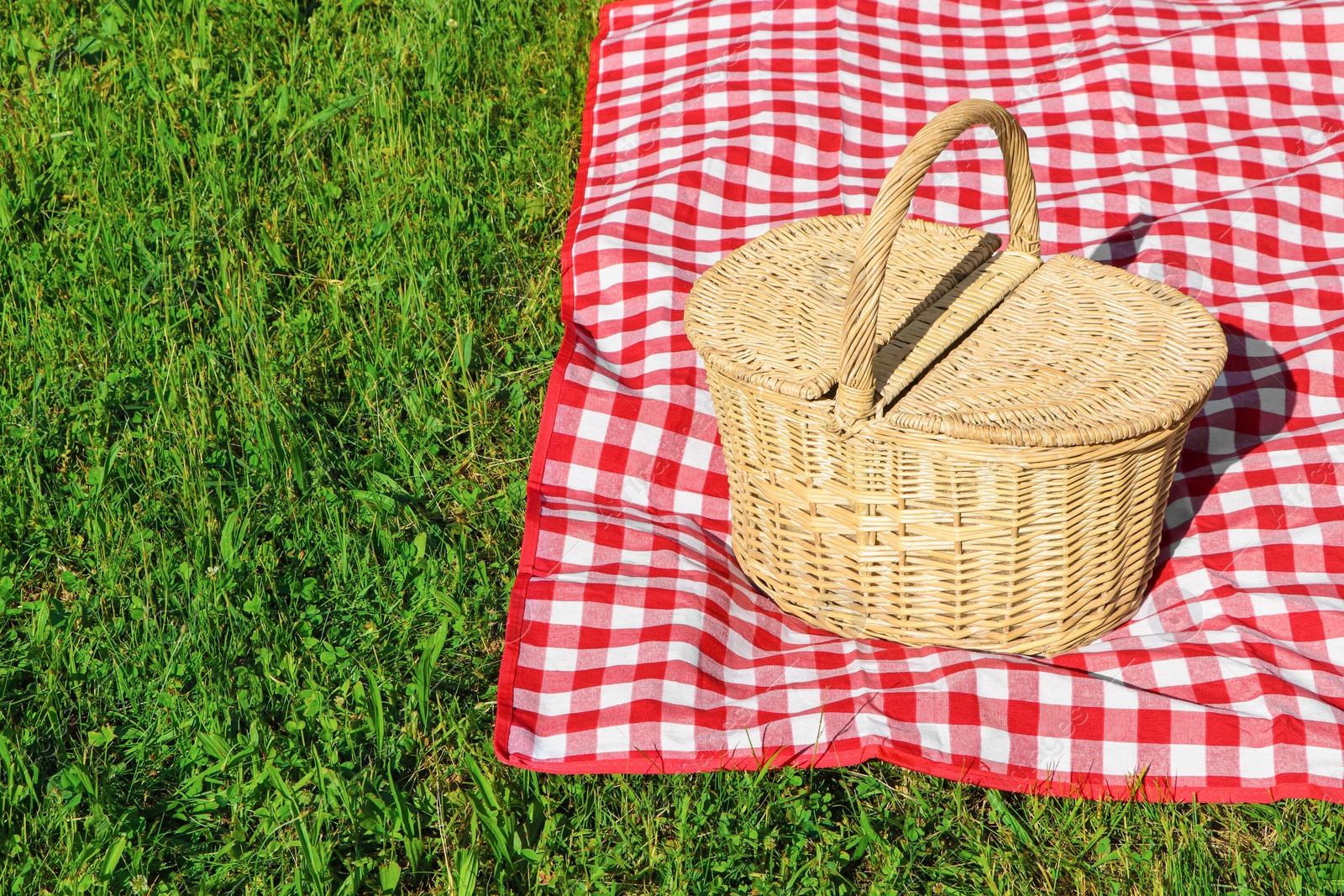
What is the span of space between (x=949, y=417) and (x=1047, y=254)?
1.40 m

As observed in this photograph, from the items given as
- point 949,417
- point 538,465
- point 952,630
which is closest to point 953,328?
point 949,417

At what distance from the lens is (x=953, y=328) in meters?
1.98

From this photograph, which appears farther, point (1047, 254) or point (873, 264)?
point (1047, 254)

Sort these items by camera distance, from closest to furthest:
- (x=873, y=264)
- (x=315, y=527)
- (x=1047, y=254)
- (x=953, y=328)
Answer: (x=873, y=264)
(x=953, y=328)
(x=315, y=527)
(x=1047, y=254)

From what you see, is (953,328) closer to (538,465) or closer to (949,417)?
(949,417)

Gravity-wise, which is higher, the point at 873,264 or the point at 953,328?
the point at 873,264

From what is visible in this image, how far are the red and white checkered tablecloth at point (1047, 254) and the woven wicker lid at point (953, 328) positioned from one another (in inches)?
19.3

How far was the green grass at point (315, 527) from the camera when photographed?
5.58 ft

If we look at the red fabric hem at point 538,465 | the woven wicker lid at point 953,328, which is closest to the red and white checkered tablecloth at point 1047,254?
the red fabric hem at point 538,465

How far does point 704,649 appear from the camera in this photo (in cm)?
205

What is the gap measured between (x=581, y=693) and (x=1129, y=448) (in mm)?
955

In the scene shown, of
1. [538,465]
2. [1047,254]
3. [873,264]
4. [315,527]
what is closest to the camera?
[873,264]

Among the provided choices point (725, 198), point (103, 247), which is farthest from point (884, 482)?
point (103, 247)

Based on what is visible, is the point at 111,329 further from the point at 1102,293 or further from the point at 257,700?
the point at 1102,293
